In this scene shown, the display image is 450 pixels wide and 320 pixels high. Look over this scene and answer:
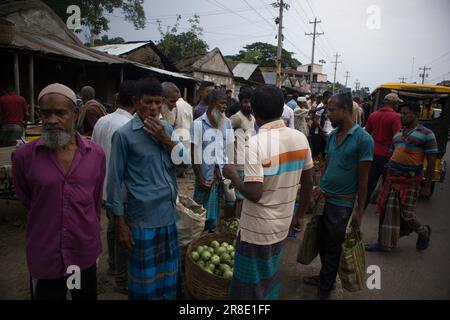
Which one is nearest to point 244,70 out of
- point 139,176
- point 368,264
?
point 368,264

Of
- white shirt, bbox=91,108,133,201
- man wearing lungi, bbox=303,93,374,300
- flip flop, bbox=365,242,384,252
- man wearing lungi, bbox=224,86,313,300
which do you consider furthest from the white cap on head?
flip flop, bbox=365,242,384,252

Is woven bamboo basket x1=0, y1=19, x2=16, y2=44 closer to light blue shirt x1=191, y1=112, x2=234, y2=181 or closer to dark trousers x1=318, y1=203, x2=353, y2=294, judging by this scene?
light blue shirt x1=191, y1=112, x2=234, y2=181

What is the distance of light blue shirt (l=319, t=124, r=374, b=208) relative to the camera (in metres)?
2.95

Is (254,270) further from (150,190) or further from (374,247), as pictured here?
(374,247)

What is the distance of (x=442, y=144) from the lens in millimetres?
7781

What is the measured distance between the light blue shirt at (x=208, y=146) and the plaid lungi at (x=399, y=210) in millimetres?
2283

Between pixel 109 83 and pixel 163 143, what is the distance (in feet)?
46.2

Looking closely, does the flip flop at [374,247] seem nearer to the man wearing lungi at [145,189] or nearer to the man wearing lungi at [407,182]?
the man wearing lungi at [407,182]

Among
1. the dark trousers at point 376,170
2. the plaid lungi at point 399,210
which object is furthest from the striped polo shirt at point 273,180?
the dark trousers at point 376,170

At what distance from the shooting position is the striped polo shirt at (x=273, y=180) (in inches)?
80.5

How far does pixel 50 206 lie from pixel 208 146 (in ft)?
7.25

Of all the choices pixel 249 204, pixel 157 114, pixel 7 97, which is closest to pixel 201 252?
pixel 249 204

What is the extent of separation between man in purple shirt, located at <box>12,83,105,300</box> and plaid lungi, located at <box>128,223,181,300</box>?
0.41 meters
